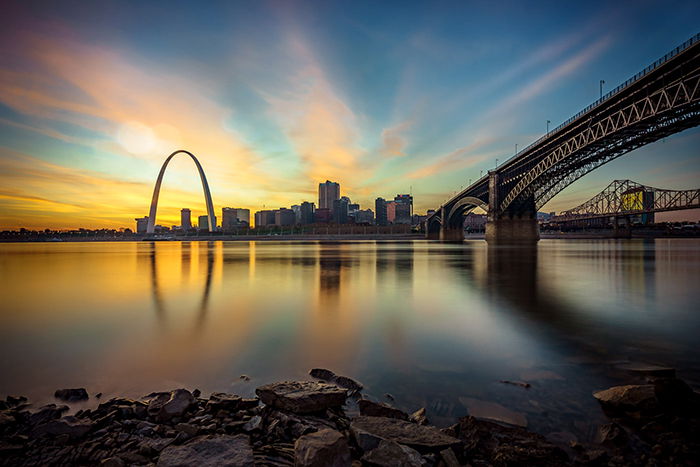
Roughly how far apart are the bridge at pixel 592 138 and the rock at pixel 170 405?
172ft

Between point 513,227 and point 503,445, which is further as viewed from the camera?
point 513,227

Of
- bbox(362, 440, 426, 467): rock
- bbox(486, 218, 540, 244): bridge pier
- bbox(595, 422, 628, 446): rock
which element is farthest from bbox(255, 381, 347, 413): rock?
bbox(486, 218, 540, 244): bridge pier

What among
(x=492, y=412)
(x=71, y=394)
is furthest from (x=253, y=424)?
(x=71, y=394)

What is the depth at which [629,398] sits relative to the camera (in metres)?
4.51

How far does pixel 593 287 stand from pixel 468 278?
5.99 m

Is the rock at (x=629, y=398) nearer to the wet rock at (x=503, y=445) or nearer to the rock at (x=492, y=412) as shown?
the rock at (x=492, y=412)

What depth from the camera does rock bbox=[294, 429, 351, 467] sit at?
3.30 metres

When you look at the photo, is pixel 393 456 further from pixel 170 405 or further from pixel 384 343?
pixel 384 343

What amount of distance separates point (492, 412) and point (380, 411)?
1499mm

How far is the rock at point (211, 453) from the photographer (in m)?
3.40

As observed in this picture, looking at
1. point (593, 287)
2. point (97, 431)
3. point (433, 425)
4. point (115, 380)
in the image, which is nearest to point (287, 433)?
point (433, 425)

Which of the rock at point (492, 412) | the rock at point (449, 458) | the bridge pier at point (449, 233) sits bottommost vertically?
the rock at point (492, 412)

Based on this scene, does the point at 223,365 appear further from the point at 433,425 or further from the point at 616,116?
the point at 616,116

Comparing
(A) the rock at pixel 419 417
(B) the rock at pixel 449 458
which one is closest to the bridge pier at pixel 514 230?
(A) the rock at pixel 419 417
